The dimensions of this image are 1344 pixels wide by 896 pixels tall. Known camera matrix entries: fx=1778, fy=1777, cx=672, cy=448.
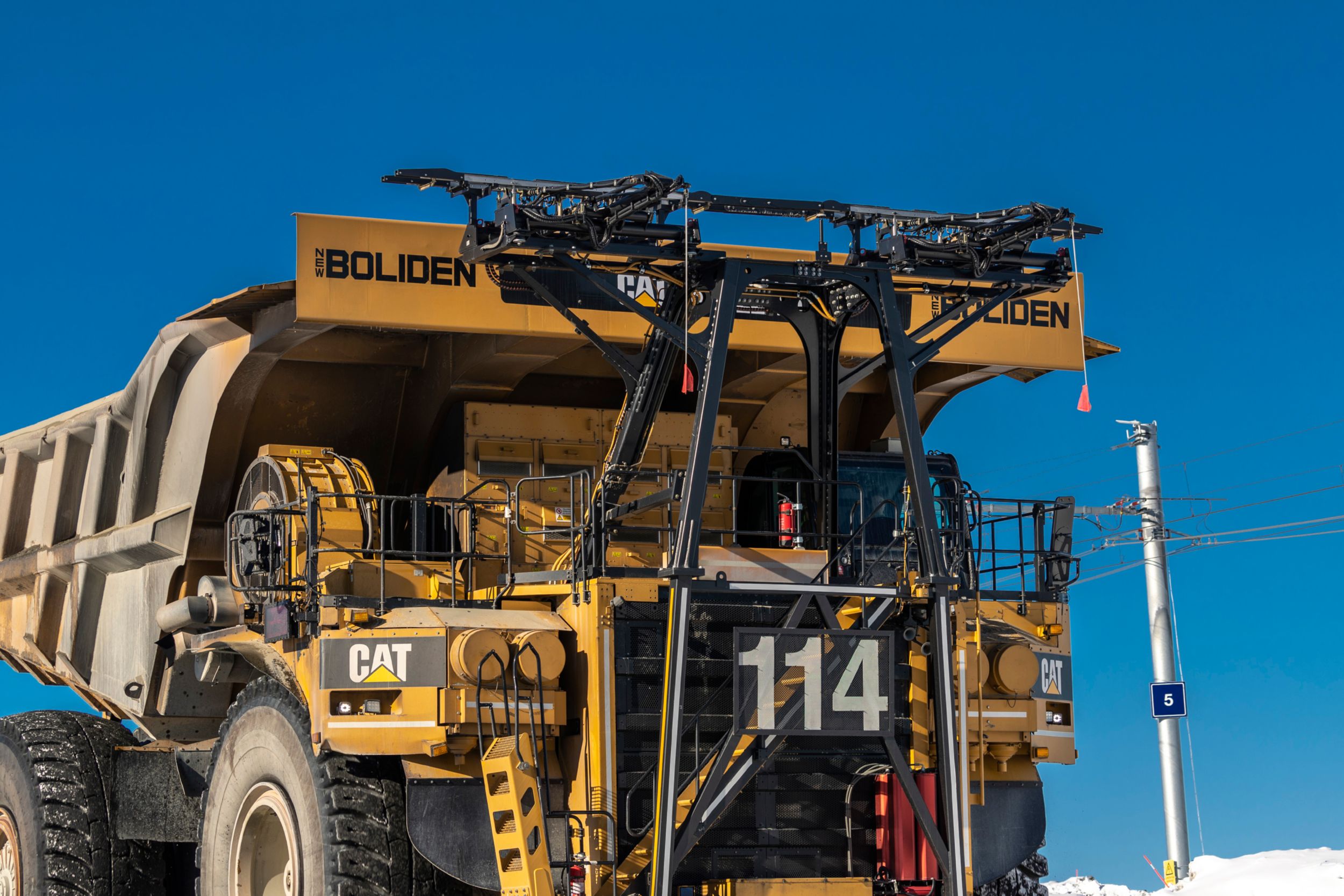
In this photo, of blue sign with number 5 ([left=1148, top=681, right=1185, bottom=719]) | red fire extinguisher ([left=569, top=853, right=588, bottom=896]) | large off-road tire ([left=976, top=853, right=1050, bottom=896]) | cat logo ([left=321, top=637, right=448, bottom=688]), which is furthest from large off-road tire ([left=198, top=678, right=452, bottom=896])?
blue sign with number 5 ([left=1148, top=681, right=1185, bottom=719])

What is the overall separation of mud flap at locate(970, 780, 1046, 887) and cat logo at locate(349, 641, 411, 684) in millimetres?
2825

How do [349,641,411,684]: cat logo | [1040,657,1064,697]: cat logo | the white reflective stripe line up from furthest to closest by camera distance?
[1040,657,1064,697]: cat logo
[349,641,411,684]: cat logo
the white reflective stripe

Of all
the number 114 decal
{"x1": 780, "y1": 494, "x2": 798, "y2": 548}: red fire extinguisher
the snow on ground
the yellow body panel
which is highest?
the yellow body panel

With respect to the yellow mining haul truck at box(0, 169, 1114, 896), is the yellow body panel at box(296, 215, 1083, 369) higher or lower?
higher

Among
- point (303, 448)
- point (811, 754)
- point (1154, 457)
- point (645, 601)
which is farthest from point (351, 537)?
point (1154, 457)

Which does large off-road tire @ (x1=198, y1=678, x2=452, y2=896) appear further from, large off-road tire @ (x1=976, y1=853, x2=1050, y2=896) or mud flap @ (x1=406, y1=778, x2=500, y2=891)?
large off-road tire @ (x1=976, y1=853, x2=1050, y2=896)

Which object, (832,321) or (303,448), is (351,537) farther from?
(832,321)

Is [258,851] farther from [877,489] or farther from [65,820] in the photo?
[877,489]

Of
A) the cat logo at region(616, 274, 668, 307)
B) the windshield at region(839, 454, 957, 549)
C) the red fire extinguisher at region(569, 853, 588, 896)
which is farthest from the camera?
the windshield at region(839, 454, 957, 549)

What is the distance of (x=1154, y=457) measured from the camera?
2355 centimetres

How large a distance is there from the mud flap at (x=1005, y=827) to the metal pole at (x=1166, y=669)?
1339 cm

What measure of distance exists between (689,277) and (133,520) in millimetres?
5333

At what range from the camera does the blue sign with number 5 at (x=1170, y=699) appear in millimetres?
21406

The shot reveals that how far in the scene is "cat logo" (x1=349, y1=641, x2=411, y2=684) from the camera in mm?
7938
